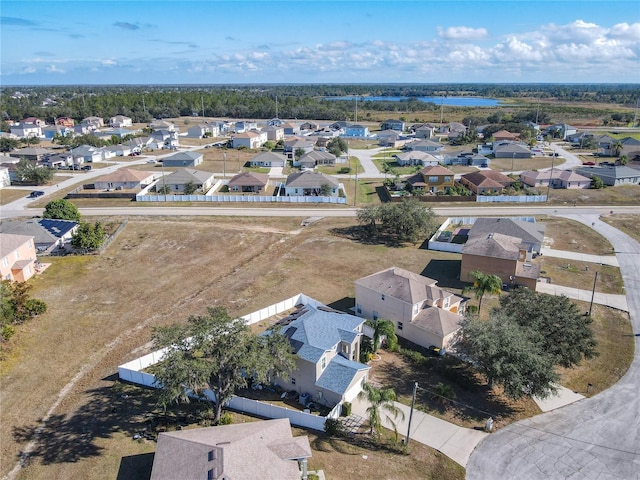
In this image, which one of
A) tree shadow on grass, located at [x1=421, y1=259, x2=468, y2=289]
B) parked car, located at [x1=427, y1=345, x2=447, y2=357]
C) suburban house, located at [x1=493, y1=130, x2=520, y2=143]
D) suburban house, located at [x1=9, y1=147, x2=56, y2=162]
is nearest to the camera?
parked car, located at [x1=427, y1=345, x2=447, y2=357]

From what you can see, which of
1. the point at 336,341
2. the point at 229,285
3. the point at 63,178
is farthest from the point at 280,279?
the point at 63,178

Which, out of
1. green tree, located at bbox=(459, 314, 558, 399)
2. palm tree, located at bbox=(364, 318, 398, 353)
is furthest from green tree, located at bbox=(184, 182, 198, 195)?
green tree, located at bbox=(459, 314, 558, 399)

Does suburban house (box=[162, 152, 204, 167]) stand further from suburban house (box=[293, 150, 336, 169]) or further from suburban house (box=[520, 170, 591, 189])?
suburban house (box=[520, 170, 591, 189])

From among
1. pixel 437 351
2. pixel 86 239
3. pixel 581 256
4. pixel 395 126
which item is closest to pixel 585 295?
pixel 581 256

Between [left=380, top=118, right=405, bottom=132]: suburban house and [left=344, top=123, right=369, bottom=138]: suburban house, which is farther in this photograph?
[left=380, top=118, right=405, bottom=132]: suburban house

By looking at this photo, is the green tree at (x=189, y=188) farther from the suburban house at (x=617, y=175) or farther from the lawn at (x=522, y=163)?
the suburban house at (x=617, y=175)

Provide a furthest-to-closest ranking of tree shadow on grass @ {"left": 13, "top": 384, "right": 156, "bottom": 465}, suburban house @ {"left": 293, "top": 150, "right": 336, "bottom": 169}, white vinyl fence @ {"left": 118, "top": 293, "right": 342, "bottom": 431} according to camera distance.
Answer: suburban house @ {"left": 293, "top": 150, "right": 336, "bottom": 169} → white vinyl fence @ {"left": 118, "top": 293, "right": 342, "bottom": 431} → tree shadow on grass @ {"left": 13, "top": 384, "right": 156, "bottom": 465}

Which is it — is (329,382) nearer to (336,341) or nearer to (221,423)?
(336,341)
